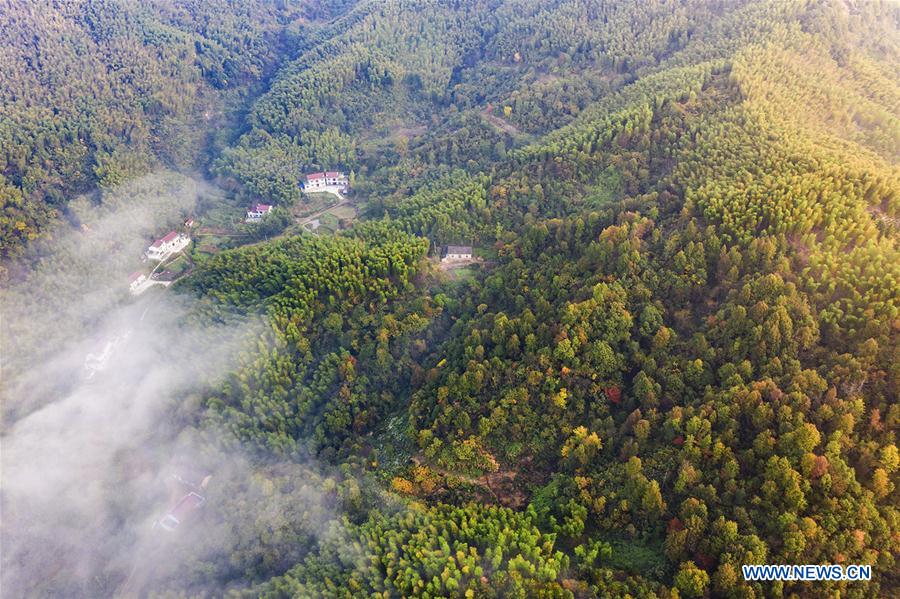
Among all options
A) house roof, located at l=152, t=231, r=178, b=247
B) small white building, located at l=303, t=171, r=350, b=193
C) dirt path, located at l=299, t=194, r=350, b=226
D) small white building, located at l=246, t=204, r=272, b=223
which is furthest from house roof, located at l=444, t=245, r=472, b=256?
house roof, located at l=152, t=231, r=178, b=247

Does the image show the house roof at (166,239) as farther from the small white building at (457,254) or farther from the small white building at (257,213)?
the small white building at (457,254)

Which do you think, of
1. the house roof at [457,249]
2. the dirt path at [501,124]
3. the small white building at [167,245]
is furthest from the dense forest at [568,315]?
the small white building at [167,245]

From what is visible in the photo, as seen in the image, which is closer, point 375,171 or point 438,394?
point 438,394

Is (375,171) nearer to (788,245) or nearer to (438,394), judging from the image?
(438,394)

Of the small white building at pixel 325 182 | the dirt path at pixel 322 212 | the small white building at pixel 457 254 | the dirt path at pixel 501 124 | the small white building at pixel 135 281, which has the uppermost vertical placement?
the dirt path at pixel 501 124

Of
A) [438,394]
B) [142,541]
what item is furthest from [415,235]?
[142,541]

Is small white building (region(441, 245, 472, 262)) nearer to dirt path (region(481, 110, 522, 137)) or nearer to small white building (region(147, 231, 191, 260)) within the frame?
dirt path (region(481, 110, 522, 137))
